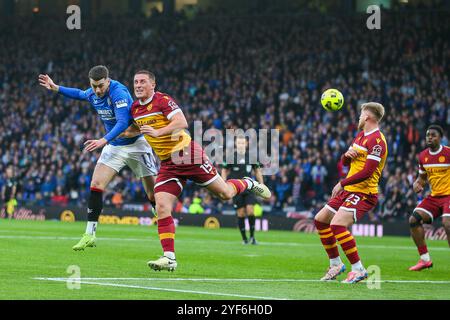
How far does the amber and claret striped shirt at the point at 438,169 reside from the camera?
665 inches

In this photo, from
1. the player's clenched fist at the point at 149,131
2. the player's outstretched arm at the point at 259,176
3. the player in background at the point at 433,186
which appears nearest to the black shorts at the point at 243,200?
the player's outstretched arm at the point at 259,176

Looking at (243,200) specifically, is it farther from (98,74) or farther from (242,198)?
(98,74)

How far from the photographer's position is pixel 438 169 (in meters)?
17.0

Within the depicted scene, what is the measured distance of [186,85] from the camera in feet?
146

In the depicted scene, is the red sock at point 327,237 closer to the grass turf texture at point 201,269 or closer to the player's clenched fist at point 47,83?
the grass turf texture at point 201,269

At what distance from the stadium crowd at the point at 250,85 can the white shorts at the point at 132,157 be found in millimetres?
17083

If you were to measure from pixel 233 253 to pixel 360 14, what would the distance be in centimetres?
2588

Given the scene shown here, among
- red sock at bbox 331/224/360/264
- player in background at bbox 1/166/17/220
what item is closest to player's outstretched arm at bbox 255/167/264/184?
red sock at bbox 331/224/360/264

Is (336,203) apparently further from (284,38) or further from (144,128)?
(284,38)

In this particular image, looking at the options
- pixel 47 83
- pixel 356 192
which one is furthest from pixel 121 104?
pixel 356 192

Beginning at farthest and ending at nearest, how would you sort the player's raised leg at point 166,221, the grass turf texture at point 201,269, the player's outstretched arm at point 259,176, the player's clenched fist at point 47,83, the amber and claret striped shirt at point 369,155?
the player's outstretched arm at point 259,176 → the player's clenched fist at point 47,83 → the amber and claret striped shirt at point 369,155 → the player's raised leg at point 166,221 → the grass turf texture at point 201,269

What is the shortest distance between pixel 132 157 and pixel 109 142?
0.81 m

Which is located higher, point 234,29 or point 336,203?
point 234,29

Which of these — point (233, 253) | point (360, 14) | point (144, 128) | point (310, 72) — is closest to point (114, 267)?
point (144, 128)
